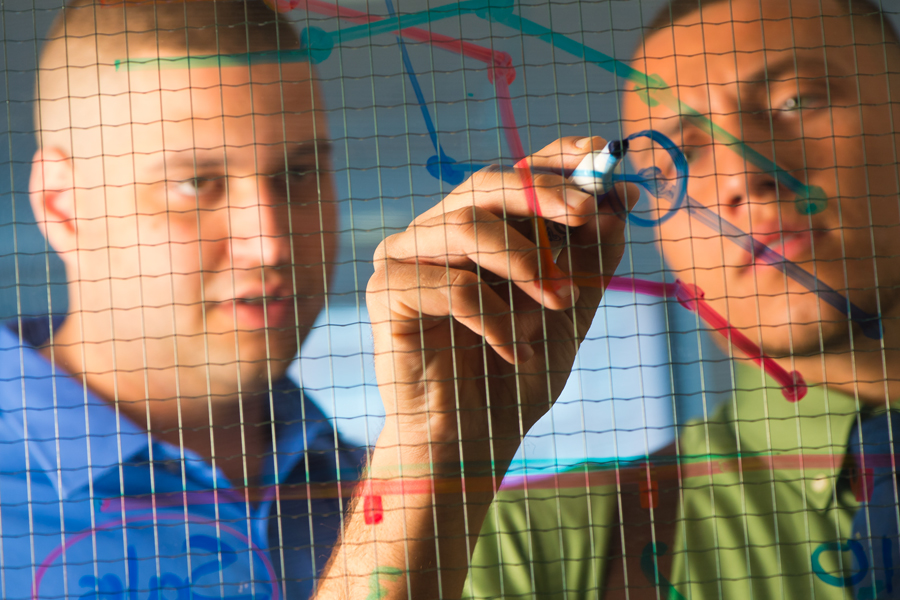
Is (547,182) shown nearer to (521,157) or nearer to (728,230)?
(521,157)

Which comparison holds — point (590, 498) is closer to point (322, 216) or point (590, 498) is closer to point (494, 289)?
point (494, 289)

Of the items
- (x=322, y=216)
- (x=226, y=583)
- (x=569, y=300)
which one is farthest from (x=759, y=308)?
(x=226, y=583)

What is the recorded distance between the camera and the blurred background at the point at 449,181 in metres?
0.72

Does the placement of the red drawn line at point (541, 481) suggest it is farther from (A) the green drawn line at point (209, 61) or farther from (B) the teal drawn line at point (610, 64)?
(A) the green drawn line at point (209, 61)

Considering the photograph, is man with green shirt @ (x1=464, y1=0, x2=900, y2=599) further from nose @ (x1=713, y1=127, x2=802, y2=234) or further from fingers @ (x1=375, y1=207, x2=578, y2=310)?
fingers @ (x1=375, y1=207, x2=578, y2=310)

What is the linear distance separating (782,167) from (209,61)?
0.63m

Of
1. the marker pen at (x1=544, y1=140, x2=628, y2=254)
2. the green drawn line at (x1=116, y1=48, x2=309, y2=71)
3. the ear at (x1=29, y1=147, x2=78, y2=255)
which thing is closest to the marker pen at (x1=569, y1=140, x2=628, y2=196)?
the marker pen at (x1=544, y1=140, x2=628, y2=254)

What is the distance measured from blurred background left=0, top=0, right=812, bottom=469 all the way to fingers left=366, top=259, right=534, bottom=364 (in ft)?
0.16

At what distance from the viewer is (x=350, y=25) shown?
735 mm

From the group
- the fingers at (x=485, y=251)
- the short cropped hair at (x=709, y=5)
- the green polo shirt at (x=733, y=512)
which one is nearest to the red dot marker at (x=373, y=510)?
the green polo shirt at (x=733, y=512)

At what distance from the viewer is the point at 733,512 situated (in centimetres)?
74

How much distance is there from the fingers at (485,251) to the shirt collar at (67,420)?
8.2 inches

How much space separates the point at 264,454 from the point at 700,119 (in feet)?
1.94

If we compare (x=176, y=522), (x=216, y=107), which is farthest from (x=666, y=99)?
(x=176, y=522)
